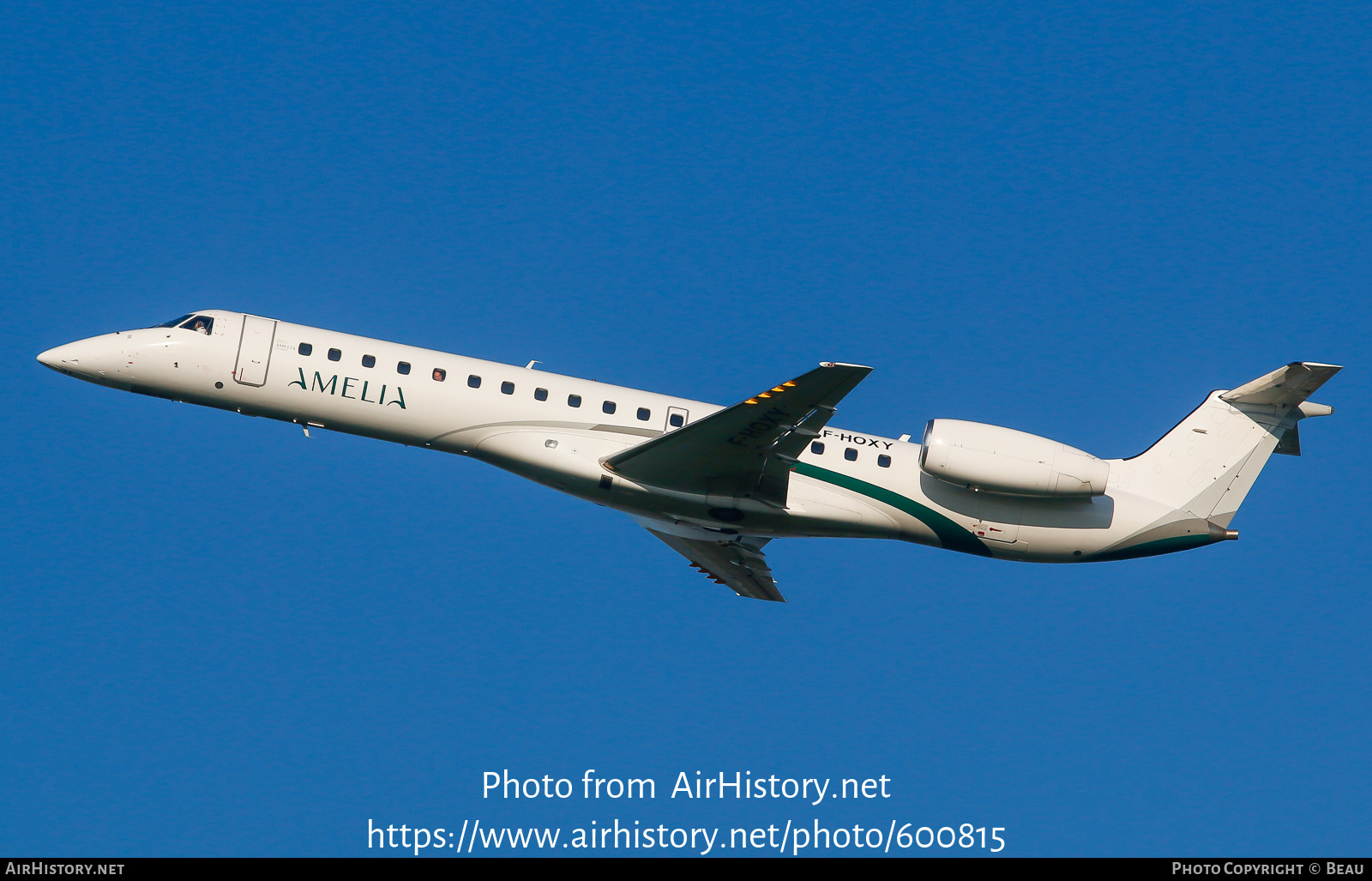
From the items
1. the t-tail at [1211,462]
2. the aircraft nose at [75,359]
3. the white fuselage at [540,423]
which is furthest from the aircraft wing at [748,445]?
the aircraft nose at [75,359]

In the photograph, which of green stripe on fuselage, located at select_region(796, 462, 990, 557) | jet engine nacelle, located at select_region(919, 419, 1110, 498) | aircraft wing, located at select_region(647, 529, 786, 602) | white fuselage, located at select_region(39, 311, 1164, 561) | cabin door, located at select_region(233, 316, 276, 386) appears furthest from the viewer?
aircraft wing, located at select_region(647, 529, 786, 602)

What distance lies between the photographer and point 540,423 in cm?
2280

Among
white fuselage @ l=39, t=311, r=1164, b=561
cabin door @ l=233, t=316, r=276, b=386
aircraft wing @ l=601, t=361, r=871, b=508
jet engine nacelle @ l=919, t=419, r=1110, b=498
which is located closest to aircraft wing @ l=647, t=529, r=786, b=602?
white fuselage @ l=39, t=311, r=1164, b=561

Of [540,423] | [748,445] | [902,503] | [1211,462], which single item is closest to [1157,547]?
[1211,462]

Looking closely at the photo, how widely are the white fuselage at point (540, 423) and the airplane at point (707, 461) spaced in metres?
0.03

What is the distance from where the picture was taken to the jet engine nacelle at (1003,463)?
72.6 ft

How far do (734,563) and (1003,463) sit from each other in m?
7.10

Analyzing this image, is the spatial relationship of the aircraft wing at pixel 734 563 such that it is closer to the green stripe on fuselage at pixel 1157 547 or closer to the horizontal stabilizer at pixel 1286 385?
the green stripe on fuselage at pixel 1157 547

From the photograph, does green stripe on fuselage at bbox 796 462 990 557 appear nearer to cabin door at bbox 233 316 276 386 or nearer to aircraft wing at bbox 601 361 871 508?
aircraft wing at bbox 601 361 871 508

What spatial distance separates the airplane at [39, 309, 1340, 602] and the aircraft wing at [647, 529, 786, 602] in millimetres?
2105

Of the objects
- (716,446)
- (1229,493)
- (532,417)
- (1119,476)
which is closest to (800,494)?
(716,446)

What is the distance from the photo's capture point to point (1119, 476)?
24203 millimetres

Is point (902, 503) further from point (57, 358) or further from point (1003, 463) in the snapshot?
point (57, 358)

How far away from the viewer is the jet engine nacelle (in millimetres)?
22125
